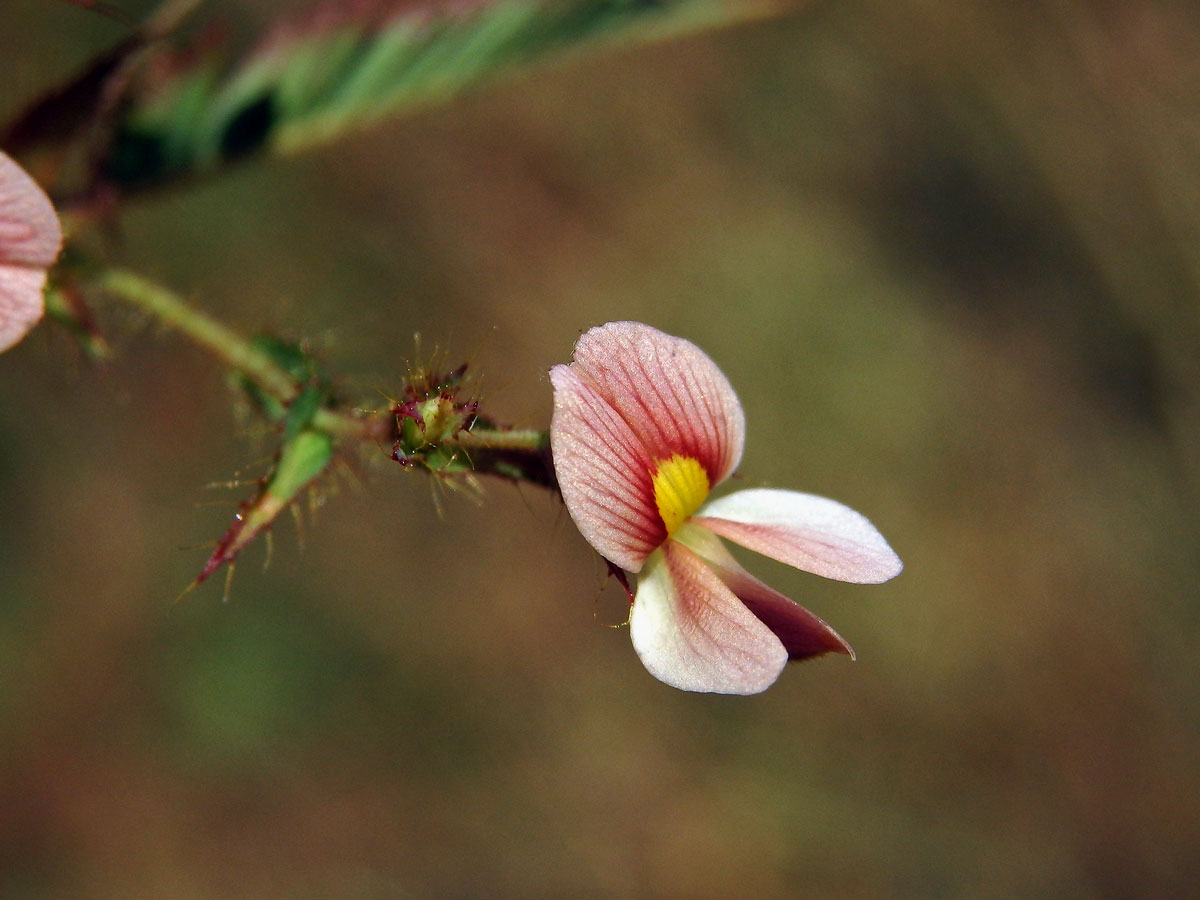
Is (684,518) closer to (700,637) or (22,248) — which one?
(700,637)

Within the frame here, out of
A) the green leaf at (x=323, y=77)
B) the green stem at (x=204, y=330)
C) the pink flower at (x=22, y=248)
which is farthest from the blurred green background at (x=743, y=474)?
the pink flower at (x=22, y=248)

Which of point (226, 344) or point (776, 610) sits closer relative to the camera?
point (776, 610)

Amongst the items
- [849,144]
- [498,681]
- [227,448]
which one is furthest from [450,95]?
[849,144]

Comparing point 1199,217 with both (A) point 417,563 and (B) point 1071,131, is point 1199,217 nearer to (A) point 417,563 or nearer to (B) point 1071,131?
(B) point 1071,131

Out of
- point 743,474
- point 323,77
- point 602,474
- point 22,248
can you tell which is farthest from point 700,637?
point 743,474

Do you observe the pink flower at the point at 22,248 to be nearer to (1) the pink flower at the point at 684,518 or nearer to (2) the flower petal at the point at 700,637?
(1) the pink flower at the point at 684,518

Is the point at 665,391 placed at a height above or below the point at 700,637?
above
